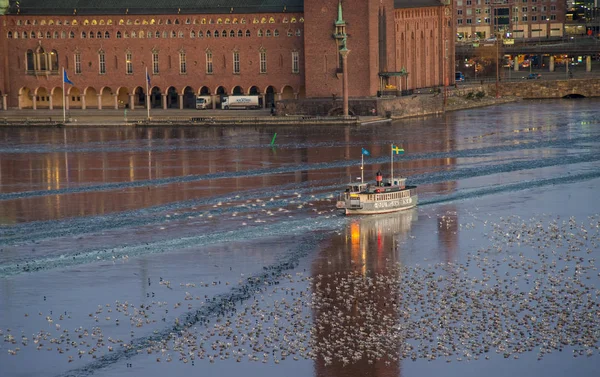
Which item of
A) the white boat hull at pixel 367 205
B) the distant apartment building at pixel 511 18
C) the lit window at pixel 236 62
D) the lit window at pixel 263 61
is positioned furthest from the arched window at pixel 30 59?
the distant apartment building at pixel 511 18

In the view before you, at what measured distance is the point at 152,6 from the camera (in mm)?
99875

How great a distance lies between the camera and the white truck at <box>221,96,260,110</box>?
321 feet

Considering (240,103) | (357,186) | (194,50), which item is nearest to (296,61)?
(240,103)

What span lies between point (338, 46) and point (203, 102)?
1200 centimetres

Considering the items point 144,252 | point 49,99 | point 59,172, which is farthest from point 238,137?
point 144,252

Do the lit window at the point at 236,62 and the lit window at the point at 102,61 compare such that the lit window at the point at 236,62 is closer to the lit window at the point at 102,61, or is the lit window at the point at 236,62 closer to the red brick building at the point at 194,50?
the red brick building at the point at 194,50

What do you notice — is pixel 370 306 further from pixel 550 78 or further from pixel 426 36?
pixel 550 78

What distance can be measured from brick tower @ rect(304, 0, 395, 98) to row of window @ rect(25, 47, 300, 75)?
3499mm

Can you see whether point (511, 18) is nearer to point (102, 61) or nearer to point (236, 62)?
point (236, 62)

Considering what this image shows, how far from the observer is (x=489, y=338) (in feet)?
113

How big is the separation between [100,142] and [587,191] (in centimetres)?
3378

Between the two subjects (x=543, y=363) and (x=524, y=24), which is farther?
(x=524, y=24)

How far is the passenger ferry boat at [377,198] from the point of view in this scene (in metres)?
51.5

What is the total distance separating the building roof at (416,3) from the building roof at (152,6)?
944 centimetres
